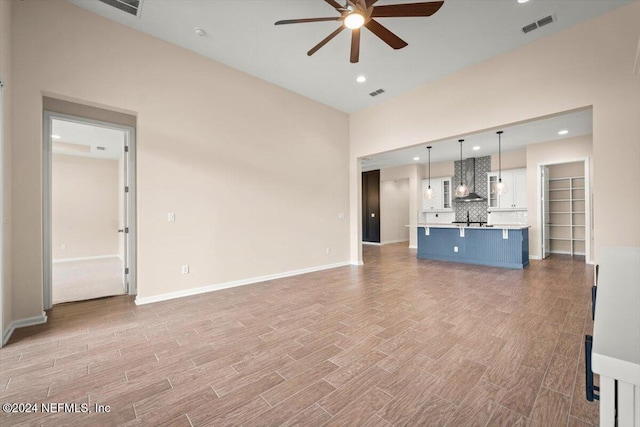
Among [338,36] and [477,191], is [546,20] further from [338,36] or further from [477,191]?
[477,191]

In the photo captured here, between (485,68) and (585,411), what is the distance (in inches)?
179

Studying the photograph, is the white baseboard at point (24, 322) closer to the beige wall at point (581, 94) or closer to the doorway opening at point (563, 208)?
the beige wall at point (581, 94)

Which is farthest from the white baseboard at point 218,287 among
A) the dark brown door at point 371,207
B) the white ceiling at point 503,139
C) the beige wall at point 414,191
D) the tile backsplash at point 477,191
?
the tile backsplash at point 477,191

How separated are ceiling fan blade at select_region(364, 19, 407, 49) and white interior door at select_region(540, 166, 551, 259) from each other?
6643 mm

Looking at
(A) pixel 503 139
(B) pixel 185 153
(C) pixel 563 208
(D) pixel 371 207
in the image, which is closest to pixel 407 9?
(B) pixel 185 153

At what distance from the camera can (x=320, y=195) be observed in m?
5.88

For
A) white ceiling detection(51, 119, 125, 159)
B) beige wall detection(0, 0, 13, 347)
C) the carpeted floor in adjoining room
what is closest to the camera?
beige wall detection(0, 0, 13, 347)

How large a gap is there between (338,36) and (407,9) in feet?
4.60

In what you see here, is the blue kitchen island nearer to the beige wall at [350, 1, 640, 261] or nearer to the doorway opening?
the doorway opening

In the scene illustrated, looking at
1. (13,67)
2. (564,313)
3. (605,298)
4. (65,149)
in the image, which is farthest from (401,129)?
(65,149)

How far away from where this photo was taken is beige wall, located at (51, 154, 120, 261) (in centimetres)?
733

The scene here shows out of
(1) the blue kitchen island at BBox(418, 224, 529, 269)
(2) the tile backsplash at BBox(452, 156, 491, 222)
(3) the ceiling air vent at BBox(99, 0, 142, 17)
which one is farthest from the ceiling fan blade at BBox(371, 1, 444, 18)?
(2) the tile backsplash at BBox(452, 156, 491, 222)

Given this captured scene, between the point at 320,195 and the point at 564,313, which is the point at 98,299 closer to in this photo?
the point at 320,195

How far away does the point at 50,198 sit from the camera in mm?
3469
